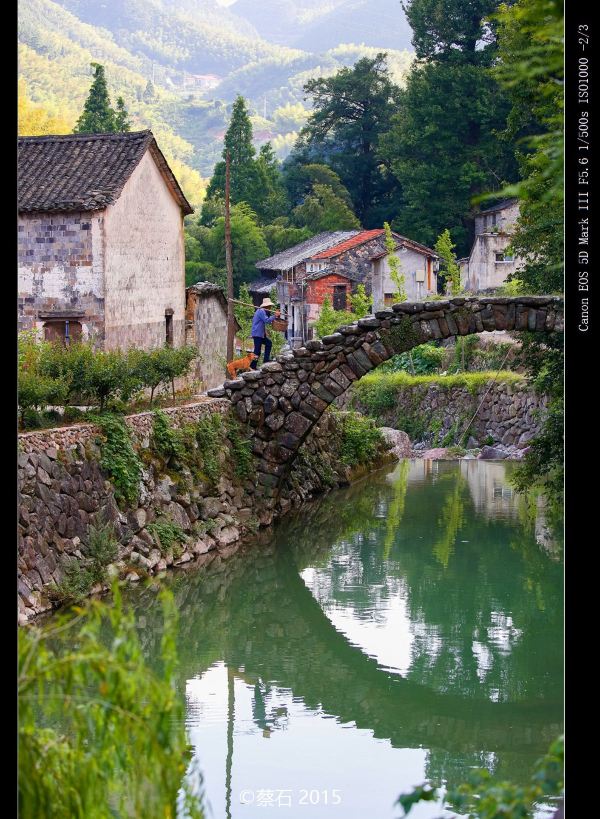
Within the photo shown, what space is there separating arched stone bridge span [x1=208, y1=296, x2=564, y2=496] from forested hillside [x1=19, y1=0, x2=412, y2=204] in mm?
3140

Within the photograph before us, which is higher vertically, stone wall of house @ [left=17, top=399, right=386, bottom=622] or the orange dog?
the orange dog

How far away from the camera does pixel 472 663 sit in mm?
10422

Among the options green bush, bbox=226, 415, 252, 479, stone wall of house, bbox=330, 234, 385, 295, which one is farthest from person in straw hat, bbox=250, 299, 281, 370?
stone wall of house, bbox=330, 234, 385, 295

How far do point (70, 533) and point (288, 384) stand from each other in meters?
4.80

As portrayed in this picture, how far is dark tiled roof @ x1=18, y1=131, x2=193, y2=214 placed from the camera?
17.9 m

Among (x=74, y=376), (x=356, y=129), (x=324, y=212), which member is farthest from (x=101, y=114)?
(x=74, y=376)

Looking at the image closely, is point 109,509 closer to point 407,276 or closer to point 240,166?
point 407,276

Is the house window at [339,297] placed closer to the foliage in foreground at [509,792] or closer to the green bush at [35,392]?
the green bush at [35,392]

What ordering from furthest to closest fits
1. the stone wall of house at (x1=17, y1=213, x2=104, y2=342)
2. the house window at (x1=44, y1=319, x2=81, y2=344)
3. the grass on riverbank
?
1. the grass on riverbank
2. the house window at (x1=44, y1=319, x2=81, y2=344)
3. the stone wall of house at (x1=17, y1=213, x2=104, y2=342)

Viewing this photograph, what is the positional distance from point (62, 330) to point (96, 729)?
14322mm

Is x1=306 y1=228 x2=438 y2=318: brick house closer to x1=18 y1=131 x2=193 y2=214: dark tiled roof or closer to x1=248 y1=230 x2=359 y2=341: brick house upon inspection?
x1=248 y1=230 x2=359 y2=341: brick house
